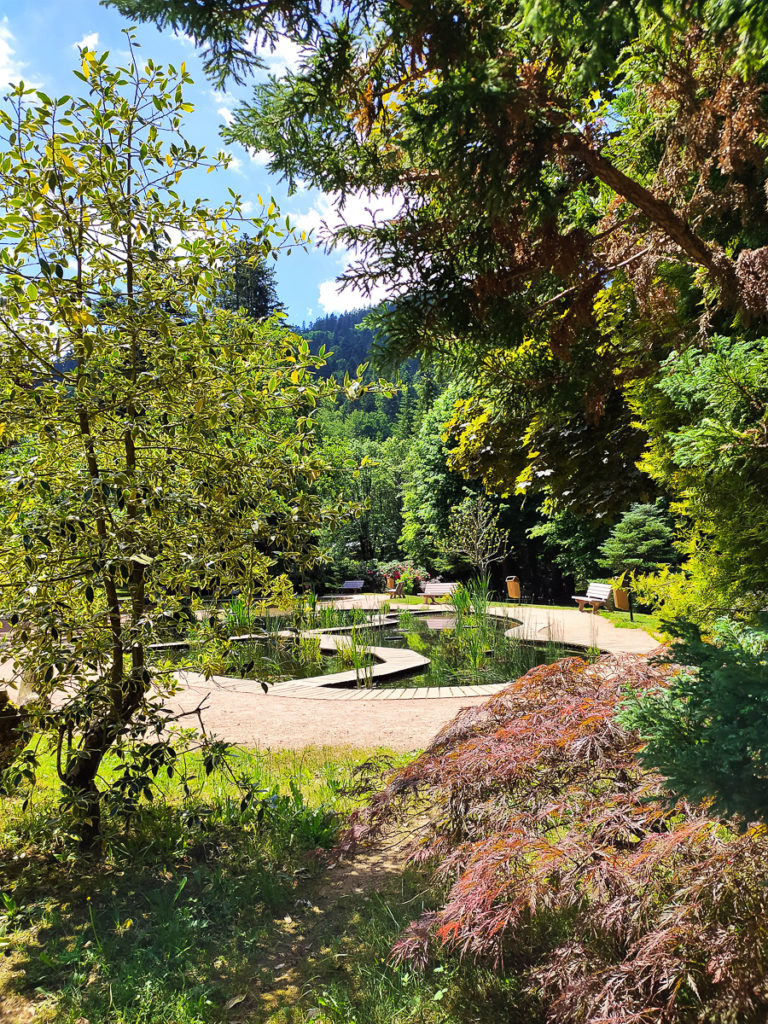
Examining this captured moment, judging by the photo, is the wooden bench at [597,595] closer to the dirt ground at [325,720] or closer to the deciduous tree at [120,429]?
the dirt ground at [325,720]

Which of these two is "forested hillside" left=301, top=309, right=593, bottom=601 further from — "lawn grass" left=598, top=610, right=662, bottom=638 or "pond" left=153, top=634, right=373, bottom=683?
"pond" left=153, top=634, right=373, bottom=683

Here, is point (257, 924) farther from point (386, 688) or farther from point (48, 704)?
point (386, 688)

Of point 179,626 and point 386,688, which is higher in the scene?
point 179,626

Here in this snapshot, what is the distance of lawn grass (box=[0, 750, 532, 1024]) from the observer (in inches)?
70.9

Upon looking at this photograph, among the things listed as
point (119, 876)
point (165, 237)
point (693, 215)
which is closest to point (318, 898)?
point (119, 876)

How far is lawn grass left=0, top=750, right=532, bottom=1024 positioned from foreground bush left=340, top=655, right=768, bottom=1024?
0.52ft

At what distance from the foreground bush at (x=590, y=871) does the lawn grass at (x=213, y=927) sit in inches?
6.3

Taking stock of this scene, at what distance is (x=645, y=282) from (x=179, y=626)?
3.04m

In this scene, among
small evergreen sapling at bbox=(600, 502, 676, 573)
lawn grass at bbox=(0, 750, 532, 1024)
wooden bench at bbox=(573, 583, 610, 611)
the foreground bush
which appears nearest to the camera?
the foreground bush

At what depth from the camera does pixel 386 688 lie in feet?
20.6

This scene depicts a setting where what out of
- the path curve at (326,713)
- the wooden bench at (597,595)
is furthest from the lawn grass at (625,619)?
the path curve at (326,713)

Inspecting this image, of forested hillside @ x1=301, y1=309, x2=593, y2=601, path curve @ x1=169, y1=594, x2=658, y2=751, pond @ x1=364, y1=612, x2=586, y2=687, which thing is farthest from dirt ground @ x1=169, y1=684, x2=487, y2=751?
forested hillside @ x1=301, y1=309, x2=593, y2=601

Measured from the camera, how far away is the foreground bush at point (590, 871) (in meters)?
1.33

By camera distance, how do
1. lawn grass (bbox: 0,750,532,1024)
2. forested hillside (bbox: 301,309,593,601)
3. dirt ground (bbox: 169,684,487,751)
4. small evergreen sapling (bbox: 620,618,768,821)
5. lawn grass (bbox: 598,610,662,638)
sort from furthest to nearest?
forested hillside (bbox: 301,309,593,601) → lawn grass (bbox: 598,610,662,638) → dirt ground (bbox: 169,684,487,751) → lawn grass (bbox: 0,750,532,1024) → small evergreen sapling (bbox: 620,618,768,821)
